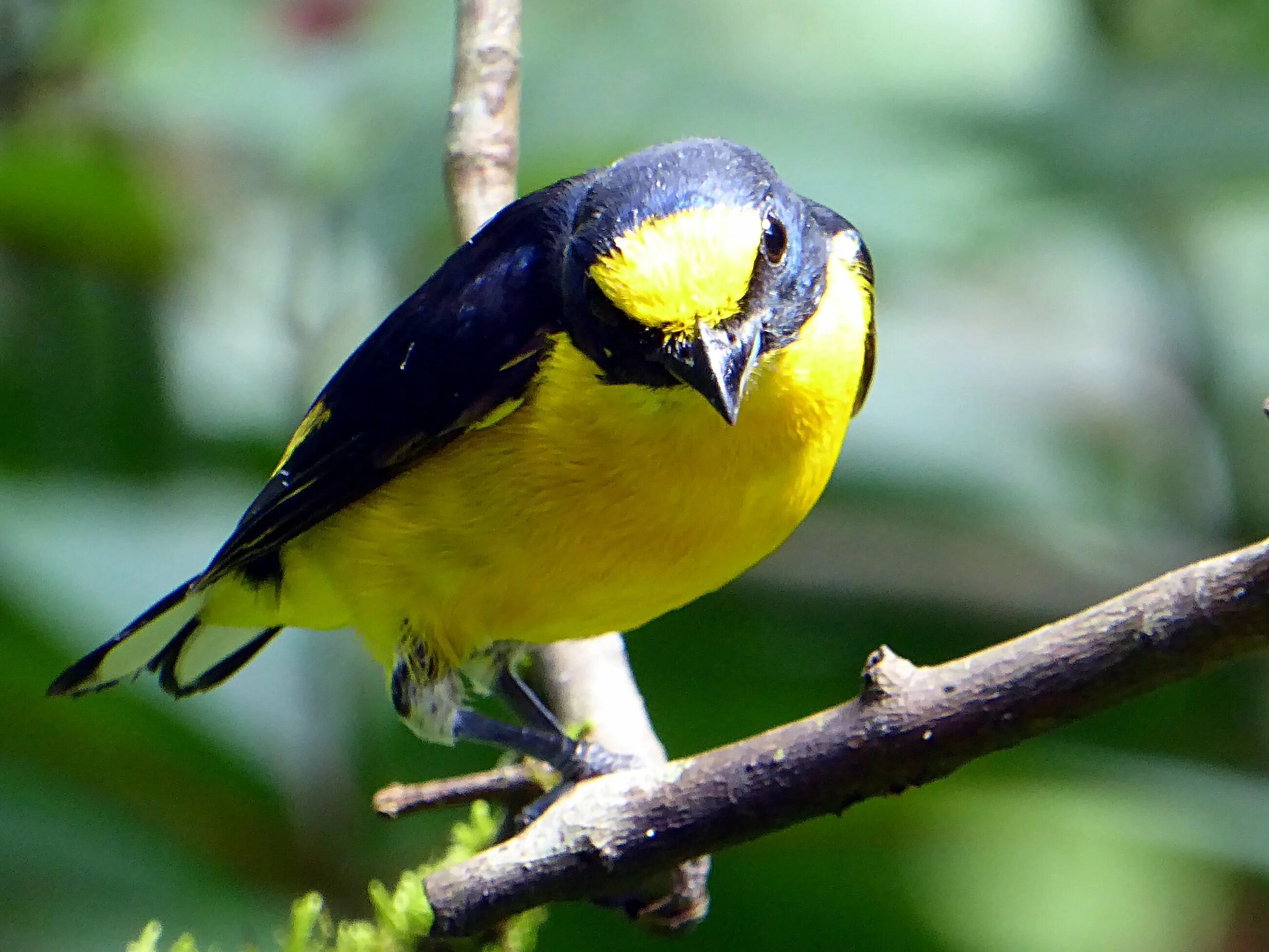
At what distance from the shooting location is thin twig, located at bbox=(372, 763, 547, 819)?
6.53ft

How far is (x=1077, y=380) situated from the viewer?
4.61 m

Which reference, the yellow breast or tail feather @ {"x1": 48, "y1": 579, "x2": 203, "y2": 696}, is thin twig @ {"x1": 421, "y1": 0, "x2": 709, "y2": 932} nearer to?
the yellow breast

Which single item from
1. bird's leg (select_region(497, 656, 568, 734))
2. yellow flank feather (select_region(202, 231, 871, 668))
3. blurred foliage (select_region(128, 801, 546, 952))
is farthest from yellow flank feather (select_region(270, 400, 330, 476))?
blurred foliage (select_region(128, 801, 546, 952))

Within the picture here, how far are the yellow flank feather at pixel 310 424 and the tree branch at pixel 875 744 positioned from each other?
3.05 ft

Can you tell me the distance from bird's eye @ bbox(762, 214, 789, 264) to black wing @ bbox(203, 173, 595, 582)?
1.17ft

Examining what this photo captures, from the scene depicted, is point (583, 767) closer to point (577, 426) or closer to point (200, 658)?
point (577, 426)

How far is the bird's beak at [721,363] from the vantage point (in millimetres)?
1711

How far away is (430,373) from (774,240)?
601mm

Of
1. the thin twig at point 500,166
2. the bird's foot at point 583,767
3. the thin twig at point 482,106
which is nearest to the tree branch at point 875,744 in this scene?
the bird's foot at point 583,767

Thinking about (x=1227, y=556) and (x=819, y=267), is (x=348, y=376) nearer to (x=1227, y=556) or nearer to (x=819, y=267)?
(x=819, y=267)

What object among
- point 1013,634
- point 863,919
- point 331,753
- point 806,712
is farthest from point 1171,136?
point 331,753

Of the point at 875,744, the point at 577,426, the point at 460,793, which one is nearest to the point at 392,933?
the point at 460,793

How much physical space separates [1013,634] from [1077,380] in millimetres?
1425

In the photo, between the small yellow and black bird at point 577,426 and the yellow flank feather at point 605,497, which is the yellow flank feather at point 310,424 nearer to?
the small yellow and black bird at point 577,426
